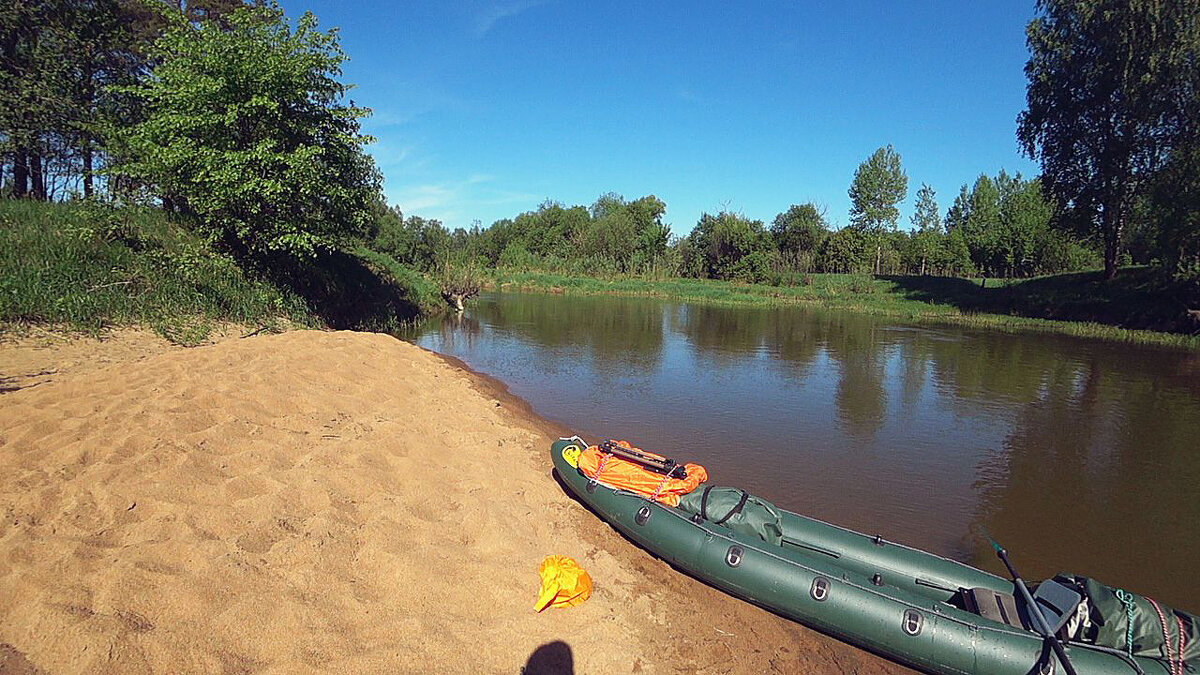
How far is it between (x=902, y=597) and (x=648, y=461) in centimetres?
242

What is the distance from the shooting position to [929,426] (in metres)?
10.8

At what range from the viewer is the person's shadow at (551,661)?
3.63m

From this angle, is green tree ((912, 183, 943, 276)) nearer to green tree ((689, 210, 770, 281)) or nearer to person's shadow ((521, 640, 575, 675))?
green tree ((689, 210, 770, 281))

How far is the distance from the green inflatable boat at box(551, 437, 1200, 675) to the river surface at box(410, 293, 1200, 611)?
1.71 meters

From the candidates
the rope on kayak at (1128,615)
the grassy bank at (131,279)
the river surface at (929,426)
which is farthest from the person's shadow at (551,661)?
the grassy bank at (131,279)

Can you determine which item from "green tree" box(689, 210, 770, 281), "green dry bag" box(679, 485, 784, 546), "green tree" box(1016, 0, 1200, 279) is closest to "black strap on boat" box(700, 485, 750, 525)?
"green dry bag" box(679, 485, 784, 546)

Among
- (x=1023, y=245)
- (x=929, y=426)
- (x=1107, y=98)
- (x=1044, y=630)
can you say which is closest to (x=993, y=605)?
(x=1044, y=630)

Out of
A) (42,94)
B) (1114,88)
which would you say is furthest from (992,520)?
(1114,88)

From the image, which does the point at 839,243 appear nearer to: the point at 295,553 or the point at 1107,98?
the point at 1107,98

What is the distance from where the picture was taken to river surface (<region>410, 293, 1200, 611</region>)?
6.65 metres

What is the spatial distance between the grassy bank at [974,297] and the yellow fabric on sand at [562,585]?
81.8 feet

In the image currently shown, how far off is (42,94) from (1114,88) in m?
39.5

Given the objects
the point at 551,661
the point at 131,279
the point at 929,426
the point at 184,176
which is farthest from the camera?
the point at 184,176

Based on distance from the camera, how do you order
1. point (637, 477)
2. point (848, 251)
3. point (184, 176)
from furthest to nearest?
point (848, 251), point (184, 176), point (637, 477)
